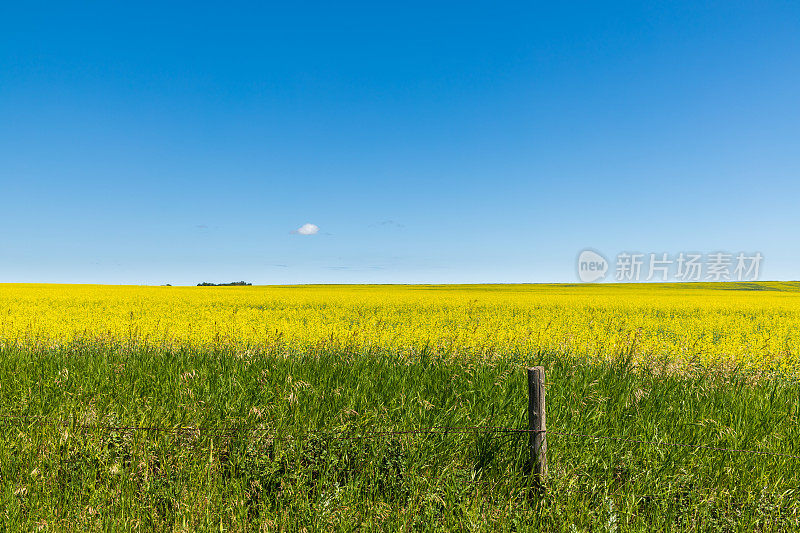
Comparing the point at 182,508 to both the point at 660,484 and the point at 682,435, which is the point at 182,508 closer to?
the point at 660,484

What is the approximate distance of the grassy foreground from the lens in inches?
126

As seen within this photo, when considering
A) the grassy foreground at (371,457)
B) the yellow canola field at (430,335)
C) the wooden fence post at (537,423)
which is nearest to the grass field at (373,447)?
the grassy foreground at (371,457)

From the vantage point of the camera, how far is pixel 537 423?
3.43 metres

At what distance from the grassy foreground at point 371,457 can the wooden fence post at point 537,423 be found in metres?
0.14

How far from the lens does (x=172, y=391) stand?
16.3 feet

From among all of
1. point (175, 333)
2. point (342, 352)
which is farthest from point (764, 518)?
point (175, 333)

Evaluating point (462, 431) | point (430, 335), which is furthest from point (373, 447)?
point (430, 335)

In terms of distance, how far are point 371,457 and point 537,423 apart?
143cm

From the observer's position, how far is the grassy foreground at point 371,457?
3199 mm

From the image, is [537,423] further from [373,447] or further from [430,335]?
[430,335]

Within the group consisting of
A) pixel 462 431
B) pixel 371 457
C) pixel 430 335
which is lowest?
pixel 371 457

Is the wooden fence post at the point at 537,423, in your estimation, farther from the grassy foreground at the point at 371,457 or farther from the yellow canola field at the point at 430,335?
the yellow canola field at the point at 430,335

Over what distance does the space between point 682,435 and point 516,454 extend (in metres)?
1.97

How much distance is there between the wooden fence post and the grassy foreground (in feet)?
0.45
